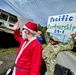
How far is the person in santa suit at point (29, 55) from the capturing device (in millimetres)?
4609

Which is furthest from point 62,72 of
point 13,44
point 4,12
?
point 4,12

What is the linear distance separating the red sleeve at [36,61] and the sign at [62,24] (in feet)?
9.28

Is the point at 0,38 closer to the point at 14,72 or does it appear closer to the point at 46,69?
the point at 46,69

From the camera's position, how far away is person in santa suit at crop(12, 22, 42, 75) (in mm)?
4609

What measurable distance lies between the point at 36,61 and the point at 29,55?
10.1 inches

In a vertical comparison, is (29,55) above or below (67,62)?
above

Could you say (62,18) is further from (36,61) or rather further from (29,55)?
(36,61)

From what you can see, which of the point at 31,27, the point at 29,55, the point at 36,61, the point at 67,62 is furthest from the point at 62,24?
the point at 67,62

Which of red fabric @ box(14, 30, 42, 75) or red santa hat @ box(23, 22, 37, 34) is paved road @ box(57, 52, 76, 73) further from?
red fabric @ box(14, 30, 42, 75)

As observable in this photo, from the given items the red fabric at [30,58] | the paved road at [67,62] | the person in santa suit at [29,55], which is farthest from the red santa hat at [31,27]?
the paved road at [67,62]

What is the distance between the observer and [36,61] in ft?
15.1

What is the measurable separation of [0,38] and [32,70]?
23645 mm

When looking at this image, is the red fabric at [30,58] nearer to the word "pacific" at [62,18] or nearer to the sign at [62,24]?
the sign at [62,24]

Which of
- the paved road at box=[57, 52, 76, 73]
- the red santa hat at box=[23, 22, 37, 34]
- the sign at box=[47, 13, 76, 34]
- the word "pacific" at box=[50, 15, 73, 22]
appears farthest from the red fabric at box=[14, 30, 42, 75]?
the paved road at box=[57, 52, 76, 73]
